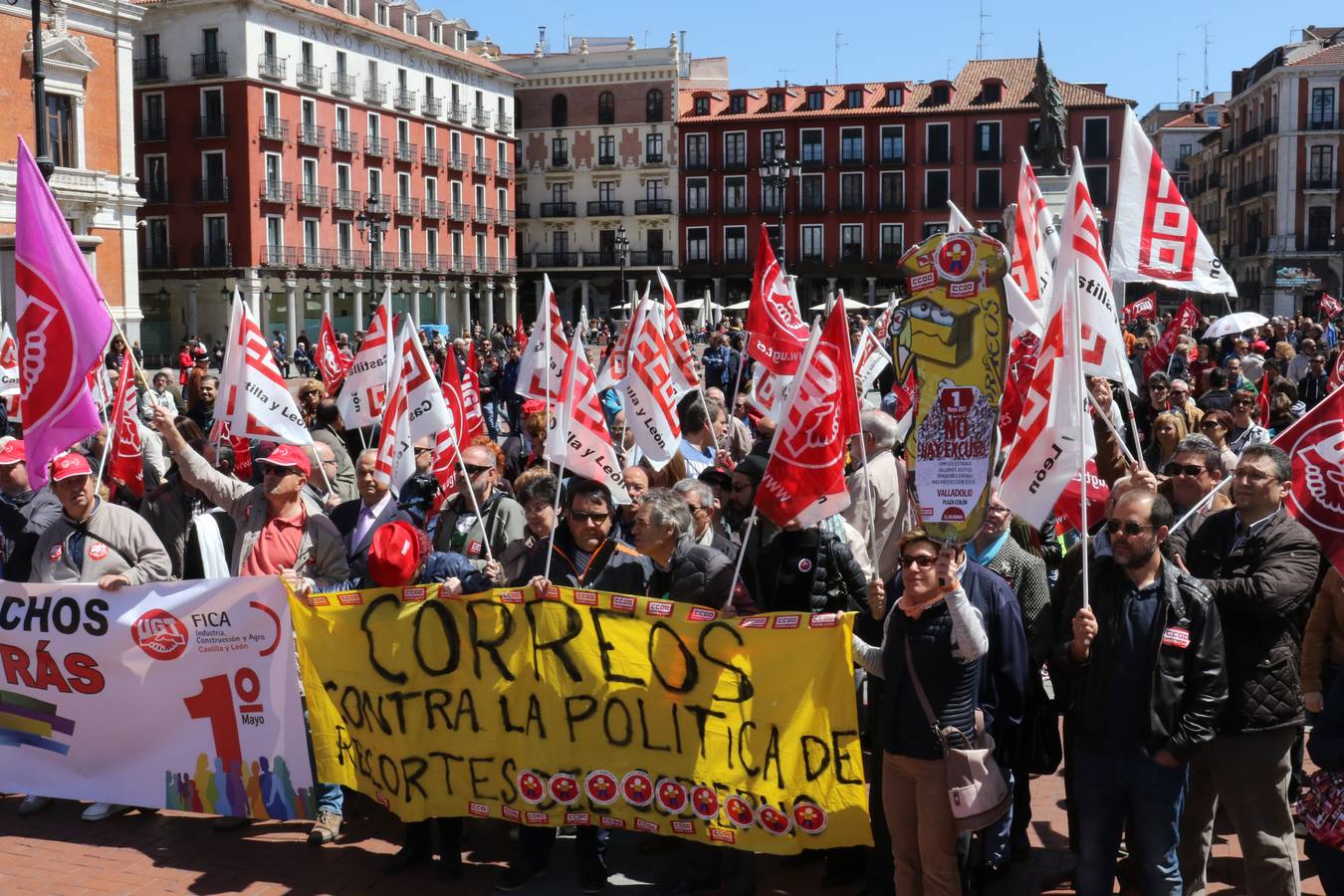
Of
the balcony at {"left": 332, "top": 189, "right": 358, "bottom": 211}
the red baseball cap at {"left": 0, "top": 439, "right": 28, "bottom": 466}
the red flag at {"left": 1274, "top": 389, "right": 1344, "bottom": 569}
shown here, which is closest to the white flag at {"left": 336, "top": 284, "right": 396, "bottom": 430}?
the red baseball cap at {"left": 0, "top": 439, "right": 28, "bottom": 466}

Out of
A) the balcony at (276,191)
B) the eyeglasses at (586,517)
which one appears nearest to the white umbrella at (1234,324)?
the eyeglasses at (586,517)

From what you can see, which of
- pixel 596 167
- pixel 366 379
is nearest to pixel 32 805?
pixel 366 379

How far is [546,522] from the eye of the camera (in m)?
6.20

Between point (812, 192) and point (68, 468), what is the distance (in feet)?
208

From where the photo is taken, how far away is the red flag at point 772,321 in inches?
401

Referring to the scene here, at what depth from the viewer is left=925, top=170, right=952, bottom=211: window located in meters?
65.9

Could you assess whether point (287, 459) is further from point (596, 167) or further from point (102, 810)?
point (596, 167)

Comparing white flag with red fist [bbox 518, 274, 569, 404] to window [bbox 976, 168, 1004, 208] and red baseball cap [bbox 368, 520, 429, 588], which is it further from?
window [bbox 976, 168, 1004, 208]

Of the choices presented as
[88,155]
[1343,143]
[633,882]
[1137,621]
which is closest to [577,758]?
[633,882]

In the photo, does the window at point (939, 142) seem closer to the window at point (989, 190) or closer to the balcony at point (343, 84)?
the window at point (989, 190)

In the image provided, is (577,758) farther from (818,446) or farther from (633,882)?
(818,446)

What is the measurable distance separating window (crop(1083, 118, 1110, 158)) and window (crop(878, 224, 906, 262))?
9370mm

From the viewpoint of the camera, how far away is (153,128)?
5291 centimetres

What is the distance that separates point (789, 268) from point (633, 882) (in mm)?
62943
